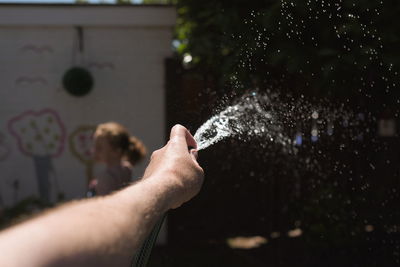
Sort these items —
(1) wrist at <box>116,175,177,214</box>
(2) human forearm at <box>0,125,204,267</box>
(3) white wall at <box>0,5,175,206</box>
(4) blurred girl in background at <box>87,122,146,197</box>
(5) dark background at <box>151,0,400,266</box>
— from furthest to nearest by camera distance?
(3) white wall at <box>0,5,175,206</box> → (4) blurred girl in background at <box>87,122,146,197</box> → (5) dark background at <box>151,0,400,266</box> → (1) wrist at <box>116,175,177,214</box> → (2) human forearm at <box>0,125,204,267</box>

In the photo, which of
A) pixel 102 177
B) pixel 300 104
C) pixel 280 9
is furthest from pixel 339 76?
pixel 102 177

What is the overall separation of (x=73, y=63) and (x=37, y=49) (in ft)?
1.29

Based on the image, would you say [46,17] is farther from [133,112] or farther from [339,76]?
[339,76]

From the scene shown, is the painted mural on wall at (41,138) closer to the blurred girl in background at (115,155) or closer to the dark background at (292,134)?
the dark background at (292,134)

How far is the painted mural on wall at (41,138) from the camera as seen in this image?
19.3ft

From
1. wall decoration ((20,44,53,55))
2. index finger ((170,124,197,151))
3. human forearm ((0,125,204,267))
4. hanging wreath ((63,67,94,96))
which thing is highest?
wall decoration ((20,44,53,55))

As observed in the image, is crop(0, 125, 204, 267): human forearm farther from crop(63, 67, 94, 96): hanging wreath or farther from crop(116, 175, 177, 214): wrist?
crop(63, 67, 94, 96): hanging wreath

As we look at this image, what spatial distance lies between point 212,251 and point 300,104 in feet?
6.38

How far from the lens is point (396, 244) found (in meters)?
4.13

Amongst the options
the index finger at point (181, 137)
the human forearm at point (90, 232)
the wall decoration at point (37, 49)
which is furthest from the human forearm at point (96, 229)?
the wall decoration at point (37, 49)

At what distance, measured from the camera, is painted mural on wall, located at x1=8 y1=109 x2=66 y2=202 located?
19.3 ft

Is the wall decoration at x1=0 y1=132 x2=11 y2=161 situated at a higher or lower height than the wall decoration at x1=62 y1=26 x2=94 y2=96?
lower

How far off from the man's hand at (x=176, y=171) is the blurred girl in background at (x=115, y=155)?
238 centimetres

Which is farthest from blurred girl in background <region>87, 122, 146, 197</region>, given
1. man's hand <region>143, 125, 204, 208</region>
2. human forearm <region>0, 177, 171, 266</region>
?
human forearm <region>0, 177, 171, 266</region>
